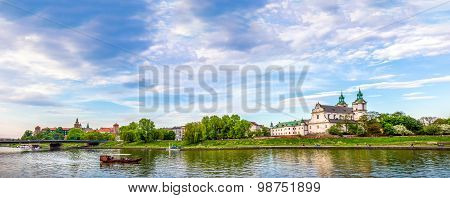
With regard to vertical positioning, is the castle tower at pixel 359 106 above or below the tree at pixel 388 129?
above

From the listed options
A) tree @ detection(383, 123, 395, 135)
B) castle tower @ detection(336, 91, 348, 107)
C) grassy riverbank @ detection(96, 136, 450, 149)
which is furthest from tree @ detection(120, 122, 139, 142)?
castle tower @ detection(336, 91, 348, 107)

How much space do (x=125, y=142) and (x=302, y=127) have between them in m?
58.1

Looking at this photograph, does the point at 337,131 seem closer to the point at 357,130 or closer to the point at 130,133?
the point at 357,130

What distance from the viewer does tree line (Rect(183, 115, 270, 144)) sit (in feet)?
287

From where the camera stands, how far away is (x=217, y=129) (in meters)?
91.0

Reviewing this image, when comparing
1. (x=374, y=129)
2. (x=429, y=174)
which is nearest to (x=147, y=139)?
(x=374, y=129)

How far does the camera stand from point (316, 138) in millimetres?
77312

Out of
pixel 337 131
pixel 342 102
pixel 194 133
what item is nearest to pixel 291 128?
pixel 342 102

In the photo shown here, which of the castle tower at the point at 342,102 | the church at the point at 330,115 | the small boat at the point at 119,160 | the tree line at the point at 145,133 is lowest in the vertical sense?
the small boat at the point at 119,160

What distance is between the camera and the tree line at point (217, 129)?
8744 cm

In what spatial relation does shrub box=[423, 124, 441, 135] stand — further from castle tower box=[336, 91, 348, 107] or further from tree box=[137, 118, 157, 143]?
tree box=[137, 118, 157, 143]

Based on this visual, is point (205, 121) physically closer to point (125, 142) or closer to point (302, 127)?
point (125, 142)

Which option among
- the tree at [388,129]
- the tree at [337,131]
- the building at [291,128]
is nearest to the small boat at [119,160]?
the tree at [337,131]

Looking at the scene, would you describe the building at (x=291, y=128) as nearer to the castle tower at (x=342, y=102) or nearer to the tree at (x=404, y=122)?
the castle tower at (x=342, y=102)
